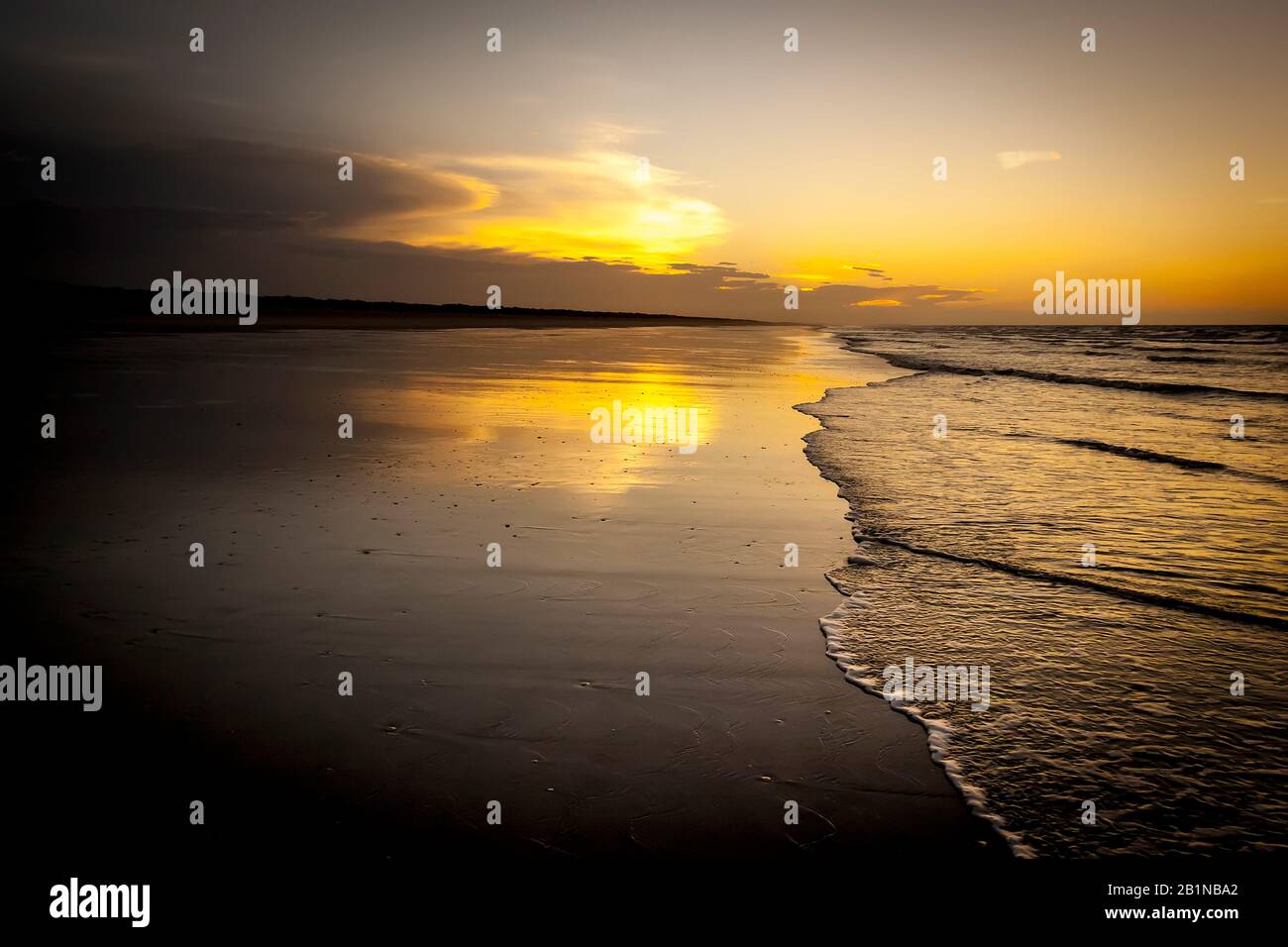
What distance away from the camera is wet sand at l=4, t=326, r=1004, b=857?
3.61 metres

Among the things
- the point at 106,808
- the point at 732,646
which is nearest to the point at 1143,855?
the point at 732,646

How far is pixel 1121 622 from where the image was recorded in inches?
245

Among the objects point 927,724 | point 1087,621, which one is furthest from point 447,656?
point 1087,621

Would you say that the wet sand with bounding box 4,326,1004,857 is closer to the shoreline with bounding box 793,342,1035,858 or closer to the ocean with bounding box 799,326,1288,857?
the shoreline with bounding box 793,342,1035,858

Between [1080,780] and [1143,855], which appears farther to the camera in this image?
[1080,780]

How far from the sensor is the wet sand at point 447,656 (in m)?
3.61

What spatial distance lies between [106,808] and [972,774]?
427 cm

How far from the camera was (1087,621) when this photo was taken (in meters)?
6.25

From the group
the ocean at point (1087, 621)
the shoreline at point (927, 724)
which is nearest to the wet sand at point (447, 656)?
the shoreline at point (927, 724)

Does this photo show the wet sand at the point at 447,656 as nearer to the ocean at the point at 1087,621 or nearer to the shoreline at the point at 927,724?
the shoreline at the point at 927,724

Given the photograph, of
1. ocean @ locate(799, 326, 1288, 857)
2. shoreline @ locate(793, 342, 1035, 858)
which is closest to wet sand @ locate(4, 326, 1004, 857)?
shoreline @ locate(793, 342, 1035, 858)

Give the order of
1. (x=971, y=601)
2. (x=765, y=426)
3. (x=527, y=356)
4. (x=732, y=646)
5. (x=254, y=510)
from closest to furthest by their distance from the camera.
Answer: (x=732, y=646) < (x=971, y=601) < (x=254, y=510) < (x=765, y=426) < (x=527, y=356)

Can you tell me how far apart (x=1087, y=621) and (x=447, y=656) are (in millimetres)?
5008

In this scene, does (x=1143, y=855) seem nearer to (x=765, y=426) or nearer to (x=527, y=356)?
(x=765, y=426)
